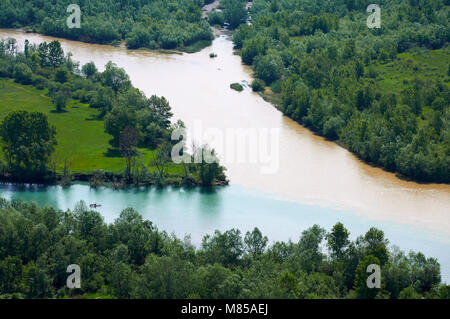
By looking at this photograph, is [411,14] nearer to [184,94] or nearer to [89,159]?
[184,94]

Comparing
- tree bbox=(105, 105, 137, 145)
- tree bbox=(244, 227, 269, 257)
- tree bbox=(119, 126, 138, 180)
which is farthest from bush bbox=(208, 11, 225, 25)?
tree bbox=(244, 227, 269, 257)

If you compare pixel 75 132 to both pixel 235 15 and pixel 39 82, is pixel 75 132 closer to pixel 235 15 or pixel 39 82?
pixel 39 82

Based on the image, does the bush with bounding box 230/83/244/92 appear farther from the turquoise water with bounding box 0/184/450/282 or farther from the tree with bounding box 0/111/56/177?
the tree with bounding box 0/111/56/177

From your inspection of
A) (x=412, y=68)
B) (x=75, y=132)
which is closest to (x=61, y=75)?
(x=75, y=132)

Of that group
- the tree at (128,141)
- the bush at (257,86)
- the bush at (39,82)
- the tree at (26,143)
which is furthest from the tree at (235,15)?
the tree at (26,143)

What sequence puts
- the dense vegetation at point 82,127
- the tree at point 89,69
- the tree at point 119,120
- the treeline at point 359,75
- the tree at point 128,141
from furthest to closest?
the tree at point 89,69
the tree at point 119,120
the treeline at point 359,75
the tree at point 128,141
the dense vegetation at point 82,127

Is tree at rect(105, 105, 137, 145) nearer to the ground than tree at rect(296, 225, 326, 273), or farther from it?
farther from it

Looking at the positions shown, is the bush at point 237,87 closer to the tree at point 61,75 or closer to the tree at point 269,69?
the tree at point 269,69
